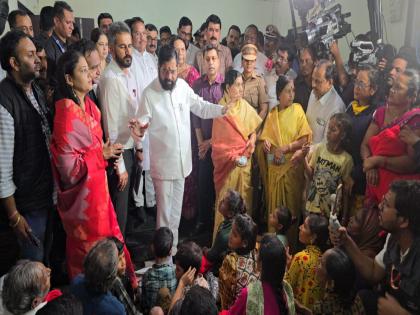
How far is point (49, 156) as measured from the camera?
7.79ft

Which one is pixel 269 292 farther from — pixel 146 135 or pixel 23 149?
pixel 146 135

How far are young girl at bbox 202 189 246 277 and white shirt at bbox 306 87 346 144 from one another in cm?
83

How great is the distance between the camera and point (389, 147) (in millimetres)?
2367

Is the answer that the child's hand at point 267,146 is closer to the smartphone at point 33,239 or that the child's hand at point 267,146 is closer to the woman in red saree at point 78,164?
the woman in red saree at point 78,164

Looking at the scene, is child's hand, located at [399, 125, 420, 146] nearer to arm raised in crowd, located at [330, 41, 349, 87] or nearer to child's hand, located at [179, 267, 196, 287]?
arm raised in crowd, located at [330, 41, 349, 87]

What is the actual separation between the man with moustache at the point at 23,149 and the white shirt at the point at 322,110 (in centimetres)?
182

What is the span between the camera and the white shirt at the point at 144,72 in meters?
3.52

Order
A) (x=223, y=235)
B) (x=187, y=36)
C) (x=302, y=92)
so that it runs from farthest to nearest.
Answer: (x=187, y=36)
(x=302, y=92)
(x=223, y=235)

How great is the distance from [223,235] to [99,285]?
2.73ft

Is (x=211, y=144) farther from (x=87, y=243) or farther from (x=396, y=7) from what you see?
(x=396, y=7)

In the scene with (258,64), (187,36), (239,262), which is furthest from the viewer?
(187,36)

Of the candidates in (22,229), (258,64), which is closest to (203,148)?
(258,64)

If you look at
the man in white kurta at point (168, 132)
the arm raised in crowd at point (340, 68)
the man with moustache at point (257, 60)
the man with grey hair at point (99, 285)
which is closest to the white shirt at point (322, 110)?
the arm raised in crowd at point (340, 68)

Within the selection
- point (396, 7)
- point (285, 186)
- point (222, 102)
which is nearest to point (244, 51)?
point (222, 102)
